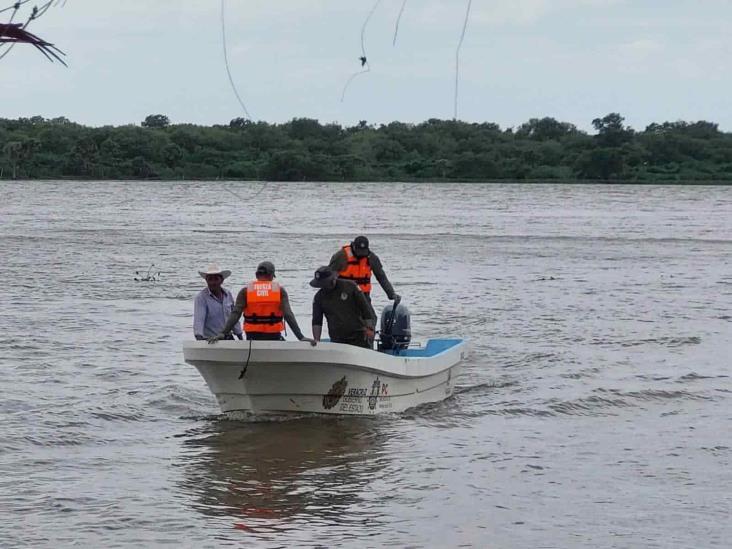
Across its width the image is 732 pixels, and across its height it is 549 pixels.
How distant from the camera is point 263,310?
11711 mm

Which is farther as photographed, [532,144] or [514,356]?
[532,144]

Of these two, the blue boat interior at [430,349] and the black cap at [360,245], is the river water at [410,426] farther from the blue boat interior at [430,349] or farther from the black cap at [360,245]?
the black cap at [360,245]

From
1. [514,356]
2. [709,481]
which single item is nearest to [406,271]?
[514,356]

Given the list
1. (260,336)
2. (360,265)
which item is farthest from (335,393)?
(360,265)

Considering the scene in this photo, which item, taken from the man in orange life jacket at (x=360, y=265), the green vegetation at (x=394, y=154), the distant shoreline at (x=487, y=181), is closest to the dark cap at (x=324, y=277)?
the man in orange life jacket at (x=360, y=265)

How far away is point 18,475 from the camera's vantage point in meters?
10.8

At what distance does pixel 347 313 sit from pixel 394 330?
1.37 meters

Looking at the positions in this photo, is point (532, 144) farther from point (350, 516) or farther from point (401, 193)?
point (350, 516)

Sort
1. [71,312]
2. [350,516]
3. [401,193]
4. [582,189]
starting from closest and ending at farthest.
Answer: [350,516]
[71,312]
[401,193]
[582,189]

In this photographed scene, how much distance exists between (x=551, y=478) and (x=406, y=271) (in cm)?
2081

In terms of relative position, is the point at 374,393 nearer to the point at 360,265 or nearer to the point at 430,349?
the point at 360,265

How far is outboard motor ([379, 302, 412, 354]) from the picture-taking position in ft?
44.8

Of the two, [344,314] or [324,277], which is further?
[344,314]

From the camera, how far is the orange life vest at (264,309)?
11.6 meters
